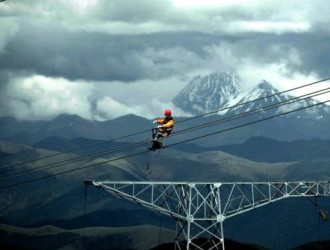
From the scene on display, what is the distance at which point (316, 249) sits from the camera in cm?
18312

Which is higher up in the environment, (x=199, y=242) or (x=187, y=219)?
(x=199, y=242)

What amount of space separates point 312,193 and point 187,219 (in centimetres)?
2847

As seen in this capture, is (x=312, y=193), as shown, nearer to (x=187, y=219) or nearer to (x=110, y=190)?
(x=187, y=219)

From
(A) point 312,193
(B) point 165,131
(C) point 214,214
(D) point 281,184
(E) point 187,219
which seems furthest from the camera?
(A) point 312,193

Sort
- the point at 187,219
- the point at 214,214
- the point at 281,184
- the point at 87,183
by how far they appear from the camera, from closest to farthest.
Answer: the point at 87,183, the point at 187,219, the point at 214,214, the point at 281,184

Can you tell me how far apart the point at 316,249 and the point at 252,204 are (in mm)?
103533

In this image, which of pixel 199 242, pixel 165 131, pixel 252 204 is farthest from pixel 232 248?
pixel 165 131

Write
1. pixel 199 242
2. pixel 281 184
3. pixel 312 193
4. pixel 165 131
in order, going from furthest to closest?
pixel 199 242 < pixel 312 193 < pixel 281 184 < pixel 165 131

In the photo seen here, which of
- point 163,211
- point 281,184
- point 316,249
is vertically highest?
point 316,249

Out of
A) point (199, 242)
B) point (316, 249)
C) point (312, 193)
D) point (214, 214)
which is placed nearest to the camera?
point (214, 214)

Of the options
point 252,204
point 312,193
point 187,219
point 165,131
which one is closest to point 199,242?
point 312,193

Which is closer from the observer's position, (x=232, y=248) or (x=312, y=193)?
(x=312, y=193)

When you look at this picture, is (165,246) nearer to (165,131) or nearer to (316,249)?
(316,249)

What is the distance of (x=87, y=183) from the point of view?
227 feet
